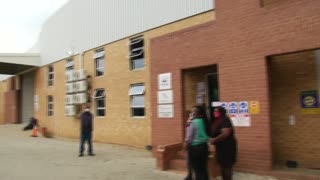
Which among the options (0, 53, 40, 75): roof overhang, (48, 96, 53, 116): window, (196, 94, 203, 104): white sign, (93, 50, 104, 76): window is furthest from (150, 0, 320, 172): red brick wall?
(0, 53, 40, 75): roof overhang

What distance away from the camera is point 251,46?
9.81 m

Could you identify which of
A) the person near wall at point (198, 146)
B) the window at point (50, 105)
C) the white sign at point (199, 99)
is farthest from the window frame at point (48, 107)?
the person near wall at point (198, 146)

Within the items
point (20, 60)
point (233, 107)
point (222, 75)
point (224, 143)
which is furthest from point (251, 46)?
point (20, 60)

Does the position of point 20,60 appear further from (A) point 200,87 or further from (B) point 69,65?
(A) point 200,87

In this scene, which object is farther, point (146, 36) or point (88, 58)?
point (88, 58)

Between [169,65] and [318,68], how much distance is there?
173 inches

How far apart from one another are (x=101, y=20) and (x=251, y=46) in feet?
39.1

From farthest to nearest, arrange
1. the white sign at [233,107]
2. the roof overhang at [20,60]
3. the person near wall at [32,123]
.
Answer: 1. the person near wall at [32,123]
2. the roof overhang at [20,60]
3. the white sign at [233,107]

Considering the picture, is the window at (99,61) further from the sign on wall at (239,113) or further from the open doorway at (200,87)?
the sign on wall at (239,113)

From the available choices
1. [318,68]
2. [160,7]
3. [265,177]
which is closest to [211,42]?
[318,68]

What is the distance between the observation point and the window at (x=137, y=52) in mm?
17359

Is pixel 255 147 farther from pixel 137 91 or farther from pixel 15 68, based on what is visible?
pixel 15 68

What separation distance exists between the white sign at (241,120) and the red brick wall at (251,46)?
125 mm

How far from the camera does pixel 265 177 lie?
9203mm
